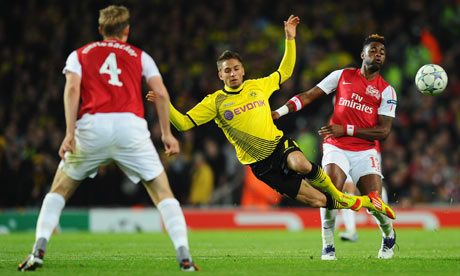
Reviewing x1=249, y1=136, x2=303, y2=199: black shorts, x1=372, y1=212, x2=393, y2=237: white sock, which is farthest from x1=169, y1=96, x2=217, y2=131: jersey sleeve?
x1=372, y1=212, x2=393, y2=237: white sock

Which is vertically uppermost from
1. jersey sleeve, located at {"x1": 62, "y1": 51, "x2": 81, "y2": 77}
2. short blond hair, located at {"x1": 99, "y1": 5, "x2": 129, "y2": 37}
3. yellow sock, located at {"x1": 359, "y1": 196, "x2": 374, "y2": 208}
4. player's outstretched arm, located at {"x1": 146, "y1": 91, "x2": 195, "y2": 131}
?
short blond hair, located at {"x1": 99, "y1": 5, "x2": 129, "y2": 37}

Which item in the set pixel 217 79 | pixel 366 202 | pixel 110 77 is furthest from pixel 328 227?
pixel 217 79

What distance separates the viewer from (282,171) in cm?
812

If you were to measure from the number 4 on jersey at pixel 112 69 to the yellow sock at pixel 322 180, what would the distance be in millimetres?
2577

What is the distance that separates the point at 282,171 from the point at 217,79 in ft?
34.4

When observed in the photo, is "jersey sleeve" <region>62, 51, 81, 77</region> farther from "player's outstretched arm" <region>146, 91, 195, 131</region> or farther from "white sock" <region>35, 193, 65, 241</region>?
"player's outstretched arm" <region>146, 91, 195, 131</region>

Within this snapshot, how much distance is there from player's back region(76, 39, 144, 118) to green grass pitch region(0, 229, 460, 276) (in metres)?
1.47

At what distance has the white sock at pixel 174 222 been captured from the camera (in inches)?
237

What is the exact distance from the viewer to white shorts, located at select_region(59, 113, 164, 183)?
19.9 ft

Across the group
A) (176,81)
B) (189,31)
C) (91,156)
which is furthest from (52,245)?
(189,31)

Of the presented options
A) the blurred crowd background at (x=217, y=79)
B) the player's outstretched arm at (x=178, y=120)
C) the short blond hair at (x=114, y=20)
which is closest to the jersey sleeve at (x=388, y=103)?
the player's outstretched arm at (x=178, y=120)

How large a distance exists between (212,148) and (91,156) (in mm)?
10083

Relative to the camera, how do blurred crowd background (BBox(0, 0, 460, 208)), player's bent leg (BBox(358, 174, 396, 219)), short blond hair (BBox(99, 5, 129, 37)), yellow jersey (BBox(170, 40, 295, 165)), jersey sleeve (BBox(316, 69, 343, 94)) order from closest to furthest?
short blond hair (BBox(99, 5, 129, 37)) → player's bent leg (BBox(358, 174, 396, 219)) → yellow jersey (BBox(170, 40, 295, 165)) → jersey sleeve (BBox(316, 69, 343, 94)) → blurred crowd background (BBox(0, 0, 460, 208))

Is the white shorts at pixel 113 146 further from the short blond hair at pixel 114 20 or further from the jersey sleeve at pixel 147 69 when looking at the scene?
the short blond hair at pixel 114 20
